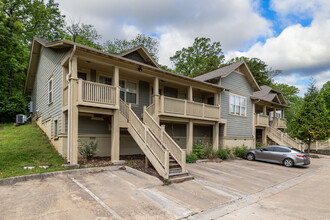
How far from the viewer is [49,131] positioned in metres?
13.5

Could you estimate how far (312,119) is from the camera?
21953 millimetres

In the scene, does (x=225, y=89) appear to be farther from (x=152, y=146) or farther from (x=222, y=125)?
(x=152, y=146)

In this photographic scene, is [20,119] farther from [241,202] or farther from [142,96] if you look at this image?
[241,202]

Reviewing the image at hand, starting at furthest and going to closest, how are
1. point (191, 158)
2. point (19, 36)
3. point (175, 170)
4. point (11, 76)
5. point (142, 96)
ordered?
point (11, 76)
point (19, 36)
point (142, 96)
point (191, 158)
point (175, 170)

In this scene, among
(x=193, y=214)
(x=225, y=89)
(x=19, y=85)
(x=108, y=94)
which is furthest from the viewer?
(x=19, y=85)

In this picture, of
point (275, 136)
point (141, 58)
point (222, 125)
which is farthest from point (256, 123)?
point (141, 58)

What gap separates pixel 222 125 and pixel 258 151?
12.1ft

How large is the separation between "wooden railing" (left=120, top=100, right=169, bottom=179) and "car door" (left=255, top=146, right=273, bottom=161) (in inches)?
399

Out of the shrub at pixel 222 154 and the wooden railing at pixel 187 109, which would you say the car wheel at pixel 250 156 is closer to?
the shrub at pixel 222 154

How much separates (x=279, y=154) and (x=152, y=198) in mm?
12314

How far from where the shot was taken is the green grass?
851cm

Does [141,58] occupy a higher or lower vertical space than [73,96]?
higher

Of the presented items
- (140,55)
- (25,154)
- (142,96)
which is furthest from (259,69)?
(25,154)

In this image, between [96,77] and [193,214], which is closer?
[193,214]
